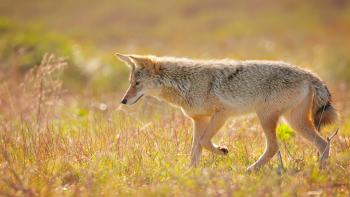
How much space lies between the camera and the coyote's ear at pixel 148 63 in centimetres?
902

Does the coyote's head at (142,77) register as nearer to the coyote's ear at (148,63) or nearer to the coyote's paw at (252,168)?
the coyote's ear at (148,63)

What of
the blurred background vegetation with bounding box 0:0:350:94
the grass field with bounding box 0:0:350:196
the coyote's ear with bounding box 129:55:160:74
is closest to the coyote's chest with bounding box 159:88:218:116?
the coyote's ear with bounding box 129:55:160:74

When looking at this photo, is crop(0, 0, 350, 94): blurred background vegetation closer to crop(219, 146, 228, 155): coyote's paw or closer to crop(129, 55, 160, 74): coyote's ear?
crop(129, 55, 160, 74): coyote's ear

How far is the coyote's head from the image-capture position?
9008 mm

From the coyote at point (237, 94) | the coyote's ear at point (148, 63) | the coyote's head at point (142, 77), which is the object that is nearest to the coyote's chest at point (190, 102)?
the coyote at point (237, 94)

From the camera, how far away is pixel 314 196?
6.25m

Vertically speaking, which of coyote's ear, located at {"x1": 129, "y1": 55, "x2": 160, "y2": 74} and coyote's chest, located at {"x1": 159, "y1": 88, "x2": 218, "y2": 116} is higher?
coyote's ear, located at {"x1": 129, "y1": 55, "x2": 160, "y2": 74}

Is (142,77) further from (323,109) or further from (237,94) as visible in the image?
(323,109)

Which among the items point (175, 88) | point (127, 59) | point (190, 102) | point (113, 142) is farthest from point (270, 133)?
point (127, 59)

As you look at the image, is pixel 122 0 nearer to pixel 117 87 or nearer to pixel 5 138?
pixel 117 87

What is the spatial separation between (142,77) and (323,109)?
261 centimetres

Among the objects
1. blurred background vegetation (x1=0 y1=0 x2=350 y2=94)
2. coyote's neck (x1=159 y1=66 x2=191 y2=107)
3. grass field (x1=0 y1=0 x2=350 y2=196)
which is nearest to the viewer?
grass field (x1=0 y1=0 x2=350 y2=196)

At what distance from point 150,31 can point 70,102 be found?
98.3 feet

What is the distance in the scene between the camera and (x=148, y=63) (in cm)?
902
